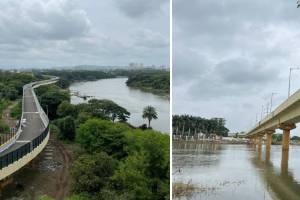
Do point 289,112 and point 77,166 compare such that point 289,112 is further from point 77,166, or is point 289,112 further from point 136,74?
point 77,166

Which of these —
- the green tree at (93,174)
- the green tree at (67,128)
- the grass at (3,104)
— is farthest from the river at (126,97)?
the green tree at (93,174)

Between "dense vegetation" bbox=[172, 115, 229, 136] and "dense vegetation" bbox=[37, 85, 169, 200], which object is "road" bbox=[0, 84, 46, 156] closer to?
"dense vegetation" bbox=[37, 85, 169, 200]

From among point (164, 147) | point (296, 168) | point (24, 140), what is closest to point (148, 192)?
point (164, 147)

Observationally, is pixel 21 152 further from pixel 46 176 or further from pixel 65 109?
pixel 65 109

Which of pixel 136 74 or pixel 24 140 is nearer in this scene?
pixel 24 140

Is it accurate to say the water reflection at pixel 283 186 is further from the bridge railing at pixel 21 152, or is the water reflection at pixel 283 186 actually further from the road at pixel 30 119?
the road at pixel 30 119

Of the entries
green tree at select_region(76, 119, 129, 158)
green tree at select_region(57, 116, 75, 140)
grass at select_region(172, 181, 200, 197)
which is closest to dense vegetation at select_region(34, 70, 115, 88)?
green tree at select_region(57, 116, 75, 140)

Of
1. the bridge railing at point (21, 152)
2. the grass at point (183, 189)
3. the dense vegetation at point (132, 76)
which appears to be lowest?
the grass at point (183, 189)
